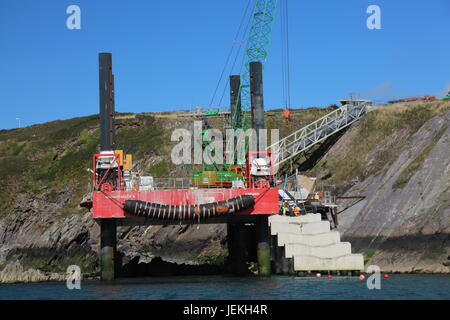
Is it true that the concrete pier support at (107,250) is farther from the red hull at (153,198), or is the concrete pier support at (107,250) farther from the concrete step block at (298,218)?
the concrete step block at (298,218)

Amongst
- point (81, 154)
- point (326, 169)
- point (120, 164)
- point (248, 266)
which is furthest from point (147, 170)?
point (120, 164)

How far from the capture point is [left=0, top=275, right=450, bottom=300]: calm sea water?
40875 millimetres

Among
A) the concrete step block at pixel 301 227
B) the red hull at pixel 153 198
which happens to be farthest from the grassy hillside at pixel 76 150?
the concrete step block at pixel 301 227

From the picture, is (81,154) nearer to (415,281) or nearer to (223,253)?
(223,253)

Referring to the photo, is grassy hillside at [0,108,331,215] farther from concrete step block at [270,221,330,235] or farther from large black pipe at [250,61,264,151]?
concrete step block at [270,221,330,235]

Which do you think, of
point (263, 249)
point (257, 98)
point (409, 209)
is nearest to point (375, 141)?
point (409, 209)

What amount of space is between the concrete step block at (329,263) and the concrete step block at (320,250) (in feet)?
1.97

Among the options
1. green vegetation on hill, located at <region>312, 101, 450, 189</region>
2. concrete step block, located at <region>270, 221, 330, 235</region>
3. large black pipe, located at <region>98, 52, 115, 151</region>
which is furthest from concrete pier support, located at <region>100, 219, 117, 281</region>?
green vegetation on hill, located at <region>312, 101, 450, 189</region>

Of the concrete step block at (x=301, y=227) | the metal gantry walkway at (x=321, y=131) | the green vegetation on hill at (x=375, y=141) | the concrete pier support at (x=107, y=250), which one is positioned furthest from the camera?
the metal gantry walkway at (x=321, y=131)

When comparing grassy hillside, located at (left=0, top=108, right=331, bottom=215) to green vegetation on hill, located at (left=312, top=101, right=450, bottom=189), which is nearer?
green vegetation on hill, located at (left=312, top=101, right=450, bottom=189)

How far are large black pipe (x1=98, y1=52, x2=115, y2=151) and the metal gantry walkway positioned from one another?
34.5 m

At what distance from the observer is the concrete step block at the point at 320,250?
180ft

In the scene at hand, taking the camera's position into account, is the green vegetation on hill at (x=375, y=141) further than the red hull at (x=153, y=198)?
Yes

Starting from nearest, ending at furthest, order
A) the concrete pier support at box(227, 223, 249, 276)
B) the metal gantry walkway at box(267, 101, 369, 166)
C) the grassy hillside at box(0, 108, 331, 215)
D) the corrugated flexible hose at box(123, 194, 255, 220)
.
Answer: the corrugated flexible hose at box(123, 194, 255, 220), the concrete pier support at box(227, 223, 249, 276), the metal gantry walkway at box(267, 101, 369, 166), the grassy hillside at box(0, 108, 331, 215)
